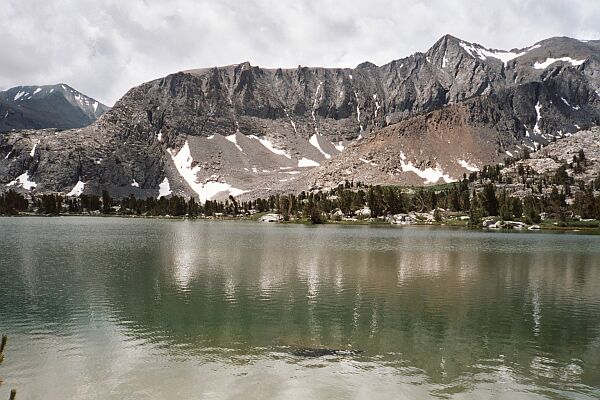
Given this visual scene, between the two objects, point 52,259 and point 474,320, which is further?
point 52,259

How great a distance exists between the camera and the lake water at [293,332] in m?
23.0

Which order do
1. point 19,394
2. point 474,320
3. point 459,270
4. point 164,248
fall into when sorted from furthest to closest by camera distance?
1. point 164,248
2. point 459,270
3. point 474,320
4. point 19,394

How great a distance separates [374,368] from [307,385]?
13.9ft

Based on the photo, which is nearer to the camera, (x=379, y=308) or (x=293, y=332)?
(x=293, y=332)

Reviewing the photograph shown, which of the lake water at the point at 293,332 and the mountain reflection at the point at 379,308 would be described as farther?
the mountain reflection at the point at 379,308

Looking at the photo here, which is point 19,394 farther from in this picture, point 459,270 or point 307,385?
point 459,270

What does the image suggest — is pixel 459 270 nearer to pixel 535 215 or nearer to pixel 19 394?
pixel 19 394

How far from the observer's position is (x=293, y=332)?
31.7 meters

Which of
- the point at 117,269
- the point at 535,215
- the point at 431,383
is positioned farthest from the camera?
the point at 535,215

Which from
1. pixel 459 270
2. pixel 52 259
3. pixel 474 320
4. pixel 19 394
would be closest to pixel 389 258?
pixel 459 270

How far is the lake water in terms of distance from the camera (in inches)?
906

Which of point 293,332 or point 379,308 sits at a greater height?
point 379,308

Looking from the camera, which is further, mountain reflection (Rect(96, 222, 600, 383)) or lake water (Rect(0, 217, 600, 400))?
mountain reflection (Rect(96, 222, 600, 383))

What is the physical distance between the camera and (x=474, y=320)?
3591 cm
